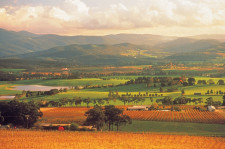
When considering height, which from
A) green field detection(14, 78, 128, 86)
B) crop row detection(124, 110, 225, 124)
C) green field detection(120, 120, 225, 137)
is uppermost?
green field detection(14, 78, 128, 86)

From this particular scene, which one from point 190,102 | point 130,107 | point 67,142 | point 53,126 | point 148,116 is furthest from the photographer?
point 190,102

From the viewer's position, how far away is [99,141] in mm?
40938

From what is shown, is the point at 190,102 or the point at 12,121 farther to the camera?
the point at 190,102

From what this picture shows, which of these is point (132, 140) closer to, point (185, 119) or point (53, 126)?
point (53, 126)

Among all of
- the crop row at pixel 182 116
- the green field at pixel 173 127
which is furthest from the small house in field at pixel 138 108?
the green field at pixel 173 127

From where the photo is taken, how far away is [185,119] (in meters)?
65.4

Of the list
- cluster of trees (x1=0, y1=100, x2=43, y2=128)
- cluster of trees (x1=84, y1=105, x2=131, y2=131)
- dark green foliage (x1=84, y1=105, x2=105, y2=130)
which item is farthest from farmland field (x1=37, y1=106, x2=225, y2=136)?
dark green foliage (x1=84, y1=105, x2=105, y2=130)

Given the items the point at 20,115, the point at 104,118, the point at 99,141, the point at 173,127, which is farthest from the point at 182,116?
the point at 20,115

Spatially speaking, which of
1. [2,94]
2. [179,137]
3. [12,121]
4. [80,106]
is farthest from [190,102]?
[2,94]

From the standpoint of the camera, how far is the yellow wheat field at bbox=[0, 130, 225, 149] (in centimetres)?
3800

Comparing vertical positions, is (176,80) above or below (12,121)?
above

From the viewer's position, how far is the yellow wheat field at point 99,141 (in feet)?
125

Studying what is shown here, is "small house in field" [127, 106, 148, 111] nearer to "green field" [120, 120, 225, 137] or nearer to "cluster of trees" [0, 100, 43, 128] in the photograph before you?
"green field" [120, 120, 225, 137]

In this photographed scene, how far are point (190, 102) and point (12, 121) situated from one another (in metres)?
58.3
